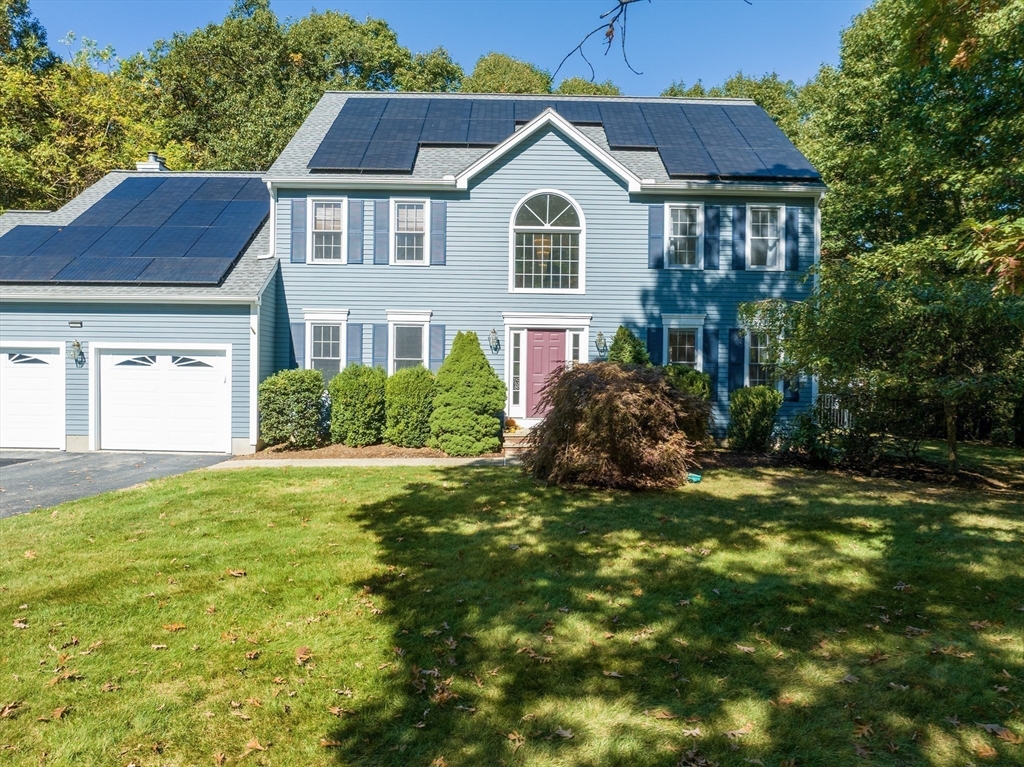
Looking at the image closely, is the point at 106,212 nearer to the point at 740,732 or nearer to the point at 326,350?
the point at 326,350

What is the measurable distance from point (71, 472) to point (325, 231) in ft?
23.3

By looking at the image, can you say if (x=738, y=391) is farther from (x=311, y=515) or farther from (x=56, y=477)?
(x=56, y=477)

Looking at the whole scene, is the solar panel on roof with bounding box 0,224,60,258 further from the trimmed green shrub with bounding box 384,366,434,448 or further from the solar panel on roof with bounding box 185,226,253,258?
the trimmed green shrub with bounding box 384,366,434,448

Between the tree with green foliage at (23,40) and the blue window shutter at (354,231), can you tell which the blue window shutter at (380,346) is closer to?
the blue window shutter at (354,231)

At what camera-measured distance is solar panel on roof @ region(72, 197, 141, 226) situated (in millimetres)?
15180

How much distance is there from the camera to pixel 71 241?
14.5 metres

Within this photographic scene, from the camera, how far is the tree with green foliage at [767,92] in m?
28.8

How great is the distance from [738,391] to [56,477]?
→ 1282 cm

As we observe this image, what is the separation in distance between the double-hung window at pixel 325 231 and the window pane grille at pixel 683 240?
25.1 ft

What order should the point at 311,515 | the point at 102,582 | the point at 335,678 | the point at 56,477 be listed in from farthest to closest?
the point at 56,477, the point at 311,515, the point at 102,582, the point at 335,678

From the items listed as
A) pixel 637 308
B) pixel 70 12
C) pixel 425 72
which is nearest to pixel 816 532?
pixel 637 308

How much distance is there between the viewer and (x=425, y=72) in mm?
30969

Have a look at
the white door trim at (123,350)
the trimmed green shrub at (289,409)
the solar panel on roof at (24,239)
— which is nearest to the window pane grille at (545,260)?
the trimmed green shrub at (289,409)

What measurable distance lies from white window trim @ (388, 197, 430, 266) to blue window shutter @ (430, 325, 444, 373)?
60.7 inches
